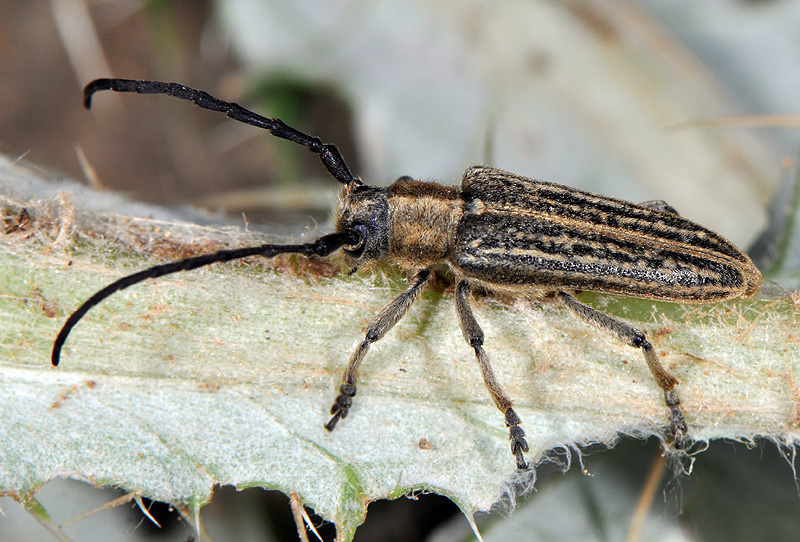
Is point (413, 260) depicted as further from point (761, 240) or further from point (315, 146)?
point (761, 240)

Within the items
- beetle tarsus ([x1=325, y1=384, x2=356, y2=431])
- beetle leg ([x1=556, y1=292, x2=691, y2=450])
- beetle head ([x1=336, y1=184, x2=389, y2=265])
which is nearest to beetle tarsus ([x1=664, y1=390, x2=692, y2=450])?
beetle leg ([x1=556, y1=292, x2=691, y2=450])

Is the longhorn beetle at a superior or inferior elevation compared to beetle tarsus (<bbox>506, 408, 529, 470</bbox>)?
superior

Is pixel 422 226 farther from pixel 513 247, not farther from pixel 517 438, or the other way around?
pixel 517 438

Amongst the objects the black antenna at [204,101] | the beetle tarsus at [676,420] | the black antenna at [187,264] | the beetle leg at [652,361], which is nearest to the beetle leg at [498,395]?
the beetle leg at [652,361]

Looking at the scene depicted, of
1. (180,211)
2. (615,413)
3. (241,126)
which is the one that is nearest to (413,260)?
(615,413)

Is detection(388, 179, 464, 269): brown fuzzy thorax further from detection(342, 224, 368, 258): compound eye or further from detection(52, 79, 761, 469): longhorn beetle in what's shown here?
detection(342, 224, 368, 258): compound eye

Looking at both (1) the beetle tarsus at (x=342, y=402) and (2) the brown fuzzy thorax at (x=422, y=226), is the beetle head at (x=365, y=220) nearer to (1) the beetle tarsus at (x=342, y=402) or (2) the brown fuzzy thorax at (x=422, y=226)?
(2) the brown fuzzy thorax at (x=422, y=226)

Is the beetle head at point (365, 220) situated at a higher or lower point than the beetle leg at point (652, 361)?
higher
